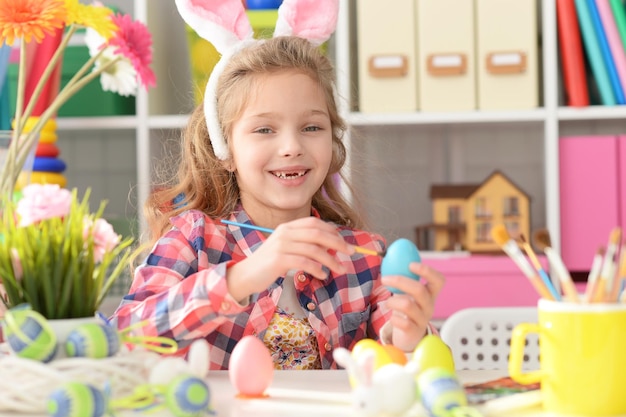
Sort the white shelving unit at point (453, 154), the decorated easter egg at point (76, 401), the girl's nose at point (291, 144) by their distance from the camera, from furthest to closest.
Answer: the white shelving unit at point (453, 154) → the girl's nose at point (291, 144) → the decorated easter egg at point (76, 401)

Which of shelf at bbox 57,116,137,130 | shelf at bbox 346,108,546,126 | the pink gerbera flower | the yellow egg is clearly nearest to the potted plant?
the yellow egg

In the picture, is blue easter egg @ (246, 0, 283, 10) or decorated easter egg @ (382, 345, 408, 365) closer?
decorated easter egg @ (382, 345, 408, 365)

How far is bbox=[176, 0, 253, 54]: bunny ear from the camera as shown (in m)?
1.33

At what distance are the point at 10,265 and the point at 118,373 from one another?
5.3 inches

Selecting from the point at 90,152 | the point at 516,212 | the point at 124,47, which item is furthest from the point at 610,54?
the point at 90,152

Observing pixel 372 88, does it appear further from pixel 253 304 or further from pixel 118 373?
pixel 118 373

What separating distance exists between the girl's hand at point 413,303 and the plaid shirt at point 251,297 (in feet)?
0.73

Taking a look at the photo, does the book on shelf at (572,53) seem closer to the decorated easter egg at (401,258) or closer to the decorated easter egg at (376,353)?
the decorated easter egg at (401,258)

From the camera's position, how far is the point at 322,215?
1513 mm

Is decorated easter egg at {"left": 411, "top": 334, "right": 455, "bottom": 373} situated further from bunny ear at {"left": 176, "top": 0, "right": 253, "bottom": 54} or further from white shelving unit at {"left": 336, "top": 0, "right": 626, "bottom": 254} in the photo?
white shelving unit at {"left": 336, "top": 0, "right": 626, "bottom": 254}

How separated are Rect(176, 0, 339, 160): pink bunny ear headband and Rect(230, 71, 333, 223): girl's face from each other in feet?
0.26

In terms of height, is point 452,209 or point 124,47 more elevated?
point 124,47

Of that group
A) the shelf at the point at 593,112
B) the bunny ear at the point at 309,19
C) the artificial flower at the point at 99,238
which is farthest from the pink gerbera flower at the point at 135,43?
the shelf at the point at 593,112

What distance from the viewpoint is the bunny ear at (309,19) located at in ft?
4.56
